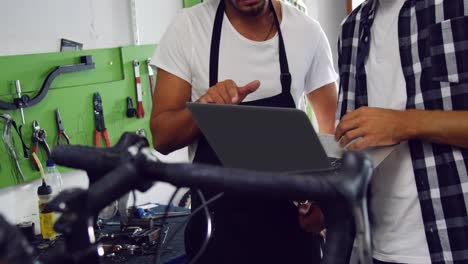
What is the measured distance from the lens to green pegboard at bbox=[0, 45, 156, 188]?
5.31 ft

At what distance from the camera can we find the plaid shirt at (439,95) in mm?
950

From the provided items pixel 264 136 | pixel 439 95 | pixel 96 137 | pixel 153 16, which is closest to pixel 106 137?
pixel 96 137

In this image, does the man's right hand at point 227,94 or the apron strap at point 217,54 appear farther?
the apron strap at point 217,54

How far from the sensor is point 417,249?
3.32 feet

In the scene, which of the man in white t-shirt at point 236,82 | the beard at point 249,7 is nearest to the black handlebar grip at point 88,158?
the man in white t-shirt at point 236,82

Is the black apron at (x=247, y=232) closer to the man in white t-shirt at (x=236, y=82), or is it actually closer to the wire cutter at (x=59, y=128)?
the man in white t-shirt at (x=236, y=82)

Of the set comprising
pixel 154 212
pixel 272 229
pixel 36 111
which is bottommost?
pixel 154 212

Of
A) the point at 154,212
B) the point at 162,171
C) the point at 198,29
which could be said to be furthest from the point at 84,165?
the point at 154,212

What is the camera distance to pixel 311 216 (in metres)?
1.19

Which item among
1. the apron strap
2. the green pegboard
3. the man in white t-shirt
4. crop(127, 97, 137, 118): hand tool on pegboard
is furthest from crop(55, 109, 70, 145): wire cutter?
the apron strap

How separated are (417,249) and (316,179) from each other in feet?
2.16

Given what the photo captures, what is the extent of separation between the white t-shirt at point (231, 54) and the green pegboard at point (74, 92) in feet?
1.88

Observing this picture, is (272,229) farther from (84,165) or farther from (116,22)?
(116,22)

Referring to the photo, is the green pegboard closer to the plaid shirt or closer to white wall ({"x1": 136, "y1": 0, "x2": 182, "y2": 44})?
white wall ({"x1": 136, "y1": 0, "x2": 182, "y2": 44})
